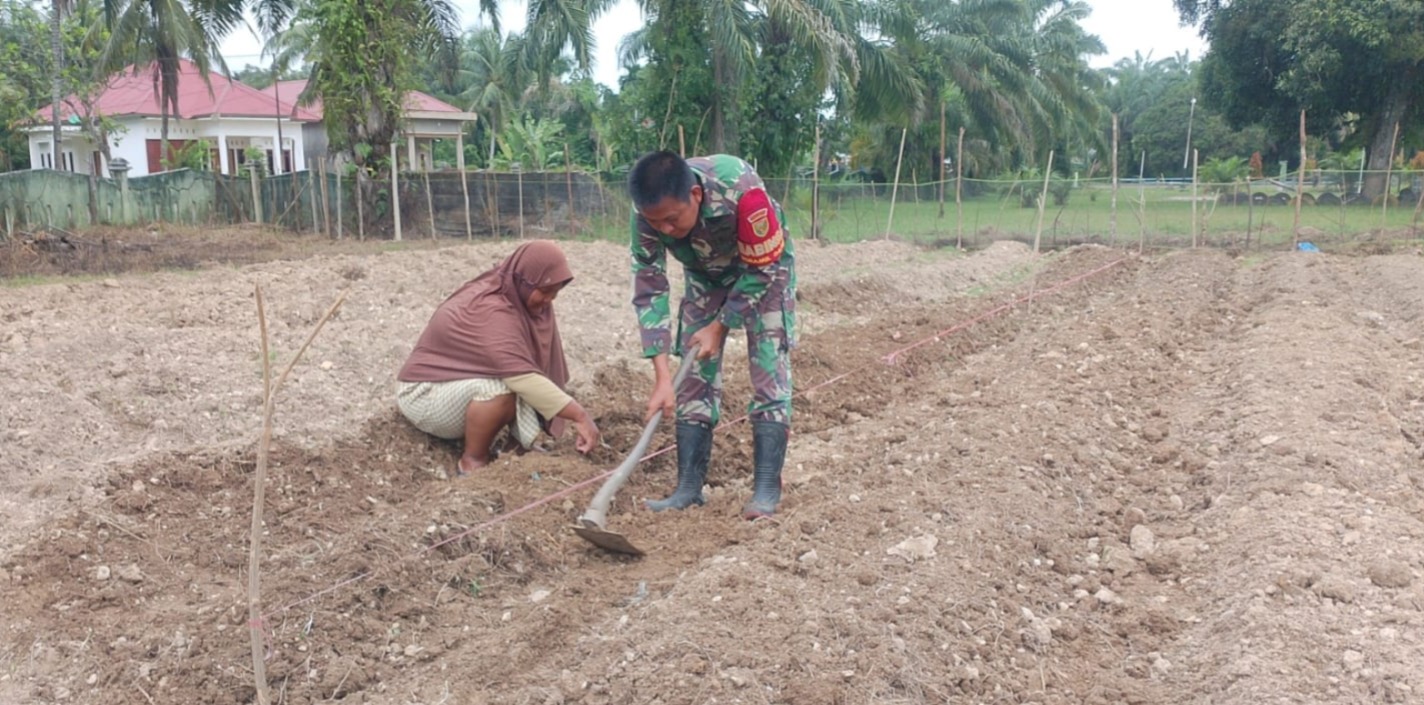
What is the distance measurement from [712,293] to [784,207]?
14456mm

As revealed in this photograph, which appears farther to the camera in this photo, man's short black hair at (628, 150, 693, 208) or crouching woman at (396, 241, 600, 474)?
crouching woman at (396, 241, 600, 474)

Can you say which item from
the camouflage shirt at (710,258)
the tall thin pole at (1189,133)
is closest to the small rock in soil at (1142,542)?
the camouflage shirt at (710,258)

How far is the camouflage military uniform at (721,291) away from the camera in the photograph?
384cm

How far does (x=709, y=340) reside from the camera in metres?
3.98

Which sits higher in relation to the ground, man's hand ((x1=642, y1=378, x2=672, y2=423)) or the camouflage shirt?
the camouflage shirt

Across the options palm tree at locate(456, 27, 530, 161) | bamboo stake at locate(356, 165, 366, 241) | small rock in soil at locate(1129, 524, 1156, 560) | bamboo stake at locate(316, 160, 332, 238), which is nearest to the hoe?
small rock in soil at locate(1129, 524, 1156, 560)

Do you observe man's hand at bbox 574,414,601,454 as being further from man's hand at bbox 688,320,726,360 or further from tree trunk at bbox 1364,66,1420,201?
tree trunk at bbox 1364,66,1420,201

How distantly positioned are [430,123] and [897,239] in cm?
1703

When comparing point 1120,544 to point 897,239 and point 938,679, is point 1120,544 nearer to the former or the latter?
point 938,679

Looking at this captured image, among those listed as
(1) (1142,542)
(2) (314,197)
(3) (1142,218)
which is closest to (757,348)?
(1) (1142,542)

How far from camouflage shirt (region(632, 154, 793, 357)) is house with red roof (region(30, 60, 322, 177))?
92.1 ft

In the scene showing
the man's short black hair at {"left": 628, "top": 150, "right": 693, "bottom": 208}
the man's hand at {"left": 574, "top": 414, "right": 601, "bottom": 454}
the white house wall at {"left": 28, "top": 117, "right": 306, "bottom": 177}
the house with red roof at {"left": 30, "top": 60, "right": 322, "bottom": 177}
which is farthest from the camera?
the white house wall at {"left": 28, "top": 117, "right": 306, "bottom": 177}

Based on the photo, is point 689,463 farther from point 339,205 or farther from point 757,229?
point 339,205

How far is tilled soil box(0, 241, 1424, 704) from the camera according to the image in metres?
2.92
